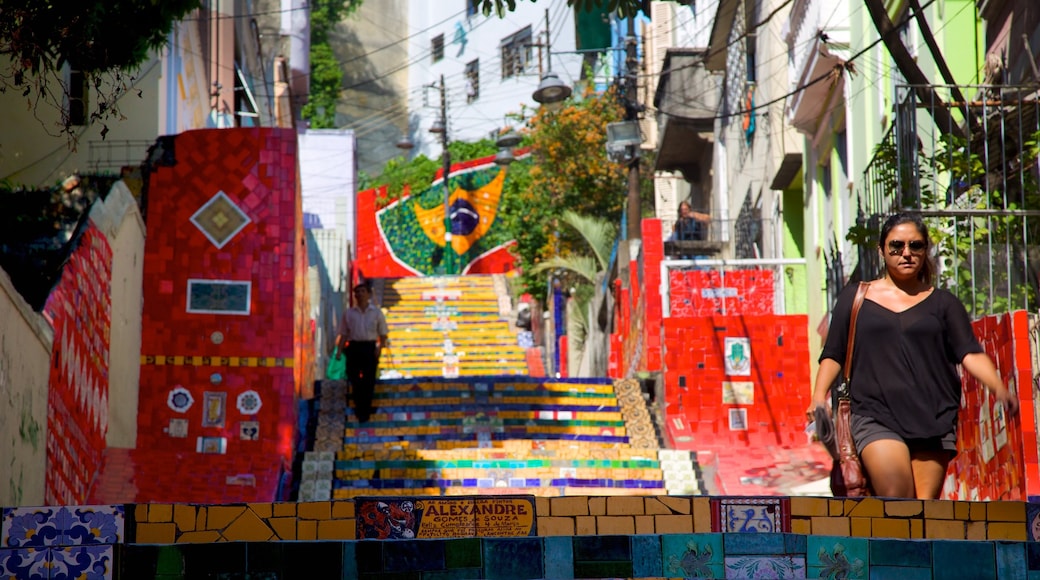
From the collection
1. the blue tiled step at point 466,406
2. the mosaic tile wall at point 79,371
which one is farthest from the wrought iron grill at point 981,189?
the mosaic tile wall at point 79,371

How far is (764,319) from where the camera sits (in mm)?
16094

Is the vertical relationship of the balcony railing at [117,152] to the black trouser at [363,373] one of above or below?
above

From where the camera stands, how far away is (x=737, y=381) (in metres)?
15.7

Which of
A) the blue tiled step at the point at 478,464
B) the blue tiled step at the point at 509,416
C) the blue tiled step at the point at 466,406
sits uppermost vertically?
the blue tiled step at the point at 466,406

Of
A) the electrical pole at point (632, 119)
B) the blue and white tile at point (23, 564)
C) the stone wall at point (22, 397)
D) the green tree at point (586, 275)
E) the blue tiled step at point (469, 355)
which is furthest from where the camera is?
the green tree at point (586, 275)

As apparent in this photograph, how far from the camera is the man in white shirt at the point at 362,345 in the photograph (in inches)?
587

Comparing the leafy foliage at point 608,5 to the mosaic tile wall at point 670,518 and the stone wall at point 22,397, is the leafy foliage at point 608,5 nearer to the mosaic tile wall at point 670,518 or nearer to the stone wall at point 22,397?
the stone wall at point 22,397

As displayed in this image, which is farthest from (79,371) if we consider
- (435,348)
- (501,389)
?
(435,348)

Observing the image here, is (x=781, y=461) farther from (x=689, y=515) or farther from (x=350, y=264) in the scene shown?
(x=350, y=264)

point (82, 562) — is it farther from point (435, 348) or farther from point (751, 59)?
point (435, 348)

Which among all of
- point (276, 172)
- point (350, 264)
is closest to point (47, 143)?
point (276, 172)

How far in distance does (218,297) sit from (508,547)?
32.9 ft

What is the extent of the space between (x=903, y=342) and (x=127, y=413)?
29.3ft

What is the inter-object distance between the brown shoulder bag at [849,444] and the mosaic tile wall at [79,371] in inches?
231
